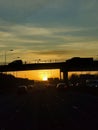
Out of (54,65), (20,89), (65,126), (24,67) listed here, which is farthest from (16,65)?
(65,126)

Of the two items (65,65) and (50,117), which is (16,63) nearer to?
(65,65)

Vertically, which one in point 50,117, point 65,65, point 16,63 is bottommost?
point 50,117

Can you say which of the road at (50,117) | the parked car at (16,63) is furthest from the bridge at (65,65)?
the road at (50,117)

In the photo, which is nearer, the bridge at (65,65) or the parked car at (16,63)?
the bridge at (65,65)

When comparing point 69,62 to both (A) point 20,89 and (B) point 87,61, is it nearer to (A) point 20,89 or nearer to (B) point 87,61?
(B) point 87,61

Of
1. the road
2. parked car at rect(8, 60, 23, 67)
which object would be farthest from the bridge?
the road

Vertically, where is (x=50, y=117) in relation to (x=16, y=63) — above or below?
below

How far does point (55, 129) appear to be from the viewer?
19.0m

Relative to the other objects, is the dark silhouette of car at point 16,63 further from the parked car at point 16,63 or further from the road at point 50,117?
the road at point 50,117

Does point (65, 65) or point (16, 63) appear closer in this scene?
point (16, 63)

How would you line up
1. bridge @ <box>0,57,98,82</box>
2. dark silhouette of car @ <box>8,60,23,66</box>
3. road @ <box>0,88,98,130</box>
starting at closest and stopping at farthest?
road @ <box>0,88,98,130</box> → bridge @ <box>0,57,98,82</box> → dark silhouette of car @ <box>8,60,23,66</box>

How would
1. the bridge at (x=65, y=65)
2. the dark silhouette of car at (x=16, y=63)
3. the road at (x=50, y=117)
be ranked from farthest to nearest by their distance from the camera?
the dark silhouette of car at (x=16, y=63) < the bridge at (x=65, y=65) < the road at (x=50, y=117)

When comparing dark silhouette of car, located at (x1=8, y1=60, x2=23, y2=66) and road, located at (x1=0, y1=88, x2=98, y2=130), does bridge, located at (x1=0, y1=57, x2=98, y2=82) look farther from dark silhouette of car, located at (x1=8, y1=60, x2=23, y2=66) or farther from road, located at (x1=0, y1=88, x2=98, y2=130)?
road, located at (x1=0, y1=88, x2=98, y2=130)

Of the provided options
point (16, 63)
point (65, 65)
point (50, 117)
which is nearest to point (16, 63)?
point (16, 63)
